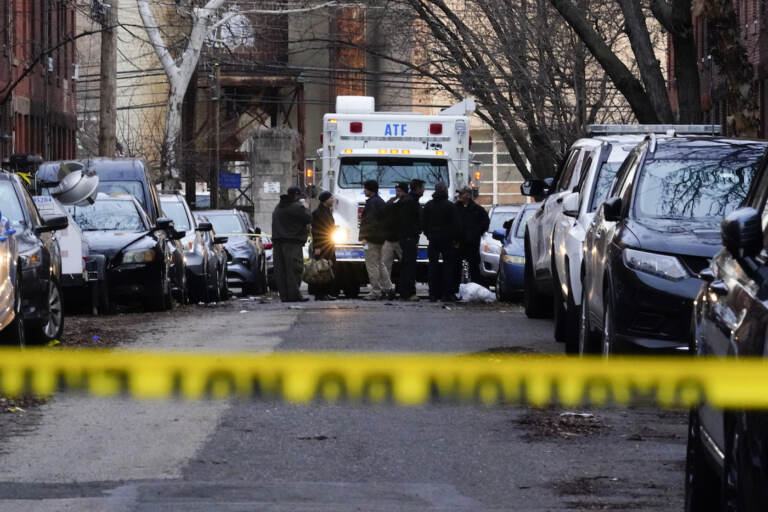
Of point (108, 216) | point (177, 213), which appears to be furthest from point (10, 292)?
point (177, 213)

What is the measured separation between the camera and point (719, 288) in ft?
20.2

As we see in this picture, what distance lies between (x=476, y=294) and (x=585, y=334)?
1142cm

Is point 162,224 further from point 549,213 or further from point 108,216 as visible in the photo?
point 549,213

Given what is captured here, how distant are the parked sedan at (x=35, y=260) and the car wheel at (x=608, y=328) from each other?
4.82 meters

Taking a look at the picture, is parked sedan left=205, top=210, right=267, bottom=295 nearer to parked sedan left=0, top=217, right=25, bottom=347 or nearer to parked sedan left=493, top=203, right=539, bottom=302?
parked sedan left=493, top=203, right=539, bottom=302

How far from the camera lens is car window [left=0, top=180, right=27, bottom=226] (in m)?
14.6

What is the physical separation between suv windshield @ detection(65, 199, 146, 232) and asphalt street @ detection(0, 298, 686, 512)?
9.78 metres

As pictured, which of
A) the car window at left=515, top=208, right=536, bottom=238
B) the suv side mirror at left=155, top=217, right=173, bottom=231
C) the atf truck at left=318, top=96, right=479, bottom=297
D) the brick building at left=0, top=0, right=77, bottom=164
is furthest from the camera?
the brick building at left=0, top=0, right=77, bottom=164

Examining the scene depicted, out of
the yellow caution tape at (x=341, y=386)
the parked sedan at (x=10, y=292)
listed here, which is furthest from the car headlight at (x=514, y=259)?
the parked sedan at (x=10, y=292)

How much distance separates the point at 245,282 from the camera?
30.4 meters

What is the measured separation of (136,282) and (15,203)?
5157 millimetres

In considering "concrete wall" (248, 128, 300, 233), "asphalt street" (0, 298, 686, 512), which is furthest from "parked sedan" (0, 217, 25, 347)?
"concrete wall" (248, 128, 300, 233)

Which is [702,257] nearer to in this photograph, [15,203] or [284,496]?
[284,496]

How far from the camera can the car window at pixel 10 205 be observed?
14.6 m
